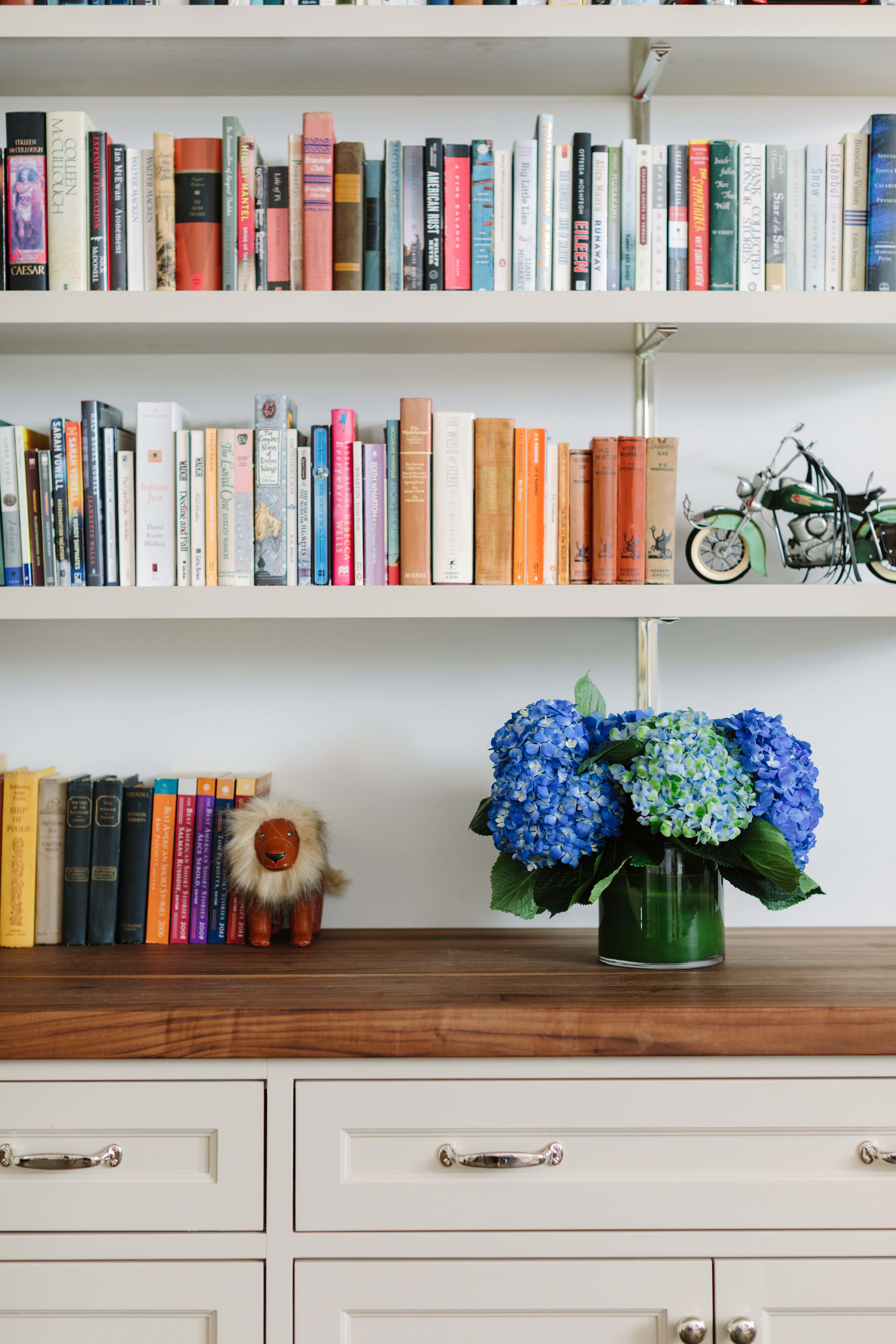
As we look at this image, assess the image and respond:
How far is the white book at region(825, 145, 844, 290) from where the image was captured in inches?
53.6

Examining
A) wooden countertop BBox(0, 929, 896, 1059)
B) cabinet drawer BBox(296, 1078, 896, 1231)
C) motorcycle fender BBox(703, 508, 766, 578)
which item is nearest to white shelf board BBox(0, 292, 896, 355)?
motorcycle fender BBox(703, 508, 766, 578)

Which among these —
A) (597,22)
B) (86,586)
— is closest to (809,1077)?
(86,586)

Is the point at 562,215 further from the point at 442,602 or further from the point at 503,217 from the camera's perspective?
the point at 442,602

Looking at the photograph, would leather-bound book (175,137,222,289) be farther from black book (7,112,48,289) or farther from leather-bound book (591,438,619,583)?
leather-bound book (591,438,619,583)

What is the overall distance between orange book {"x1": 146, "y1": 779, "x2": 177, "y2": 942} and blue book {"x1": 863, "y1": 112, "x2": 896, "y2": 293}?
124cm

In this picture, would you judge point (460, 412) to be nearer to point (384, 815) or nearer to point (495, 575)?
point (495, 575)

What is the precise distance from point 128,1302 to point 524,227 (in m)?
1.41

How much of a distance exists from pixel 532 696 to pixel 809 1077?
69 cm

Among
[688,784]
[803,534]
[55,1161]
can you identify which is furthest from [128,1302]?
[803,534]

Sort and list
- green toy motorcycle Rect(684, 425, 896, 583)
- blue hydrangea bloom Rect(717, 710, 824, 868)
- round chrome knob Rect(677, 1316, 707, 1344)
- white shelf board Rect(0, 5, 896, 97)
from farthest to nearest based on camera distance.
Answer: green toy motorcycle Rect(684, 425, 896, 583), white shelf board Rect(0, 5, 896, 97), blue hydrangea bloom Rect(717, 710, 824, 868), round chrome knob Rect(677, 1316, 707, 1344)

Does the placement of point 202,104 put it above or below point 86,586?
above

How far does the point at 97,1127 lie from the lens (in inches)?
42.9

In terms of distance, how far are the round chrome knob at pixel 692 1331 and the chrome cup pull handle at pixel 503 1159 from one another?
0.22 metres

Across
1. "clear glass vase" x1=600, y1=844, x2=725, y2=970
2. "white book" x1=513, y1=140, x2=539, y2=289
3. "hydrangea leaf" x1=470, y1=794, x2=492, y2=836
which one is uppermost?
"white book" x1=513, y1=140, x2=539, y2=289
